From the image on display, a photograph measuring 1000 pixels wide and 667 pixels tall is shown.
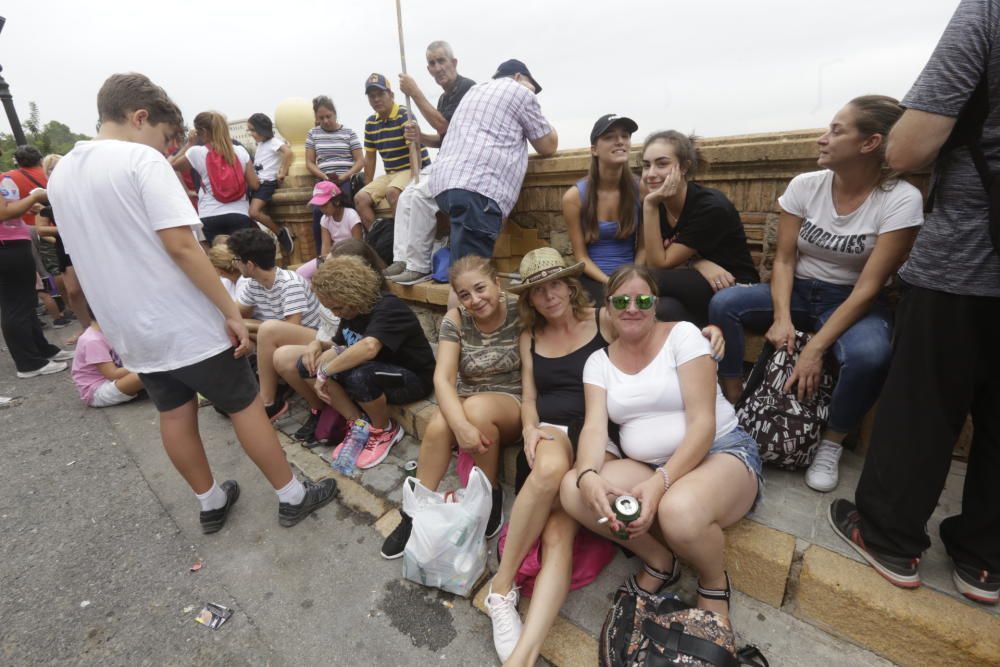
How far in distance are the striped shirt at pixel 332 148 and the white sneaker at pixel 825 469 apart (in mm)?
5442

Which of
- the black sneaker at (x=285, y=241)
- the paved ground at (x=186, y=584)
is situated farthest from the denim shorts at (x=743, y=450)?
the black sneaker at (x=285, y=241)

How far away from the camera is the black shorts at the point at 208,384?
7.18 ft

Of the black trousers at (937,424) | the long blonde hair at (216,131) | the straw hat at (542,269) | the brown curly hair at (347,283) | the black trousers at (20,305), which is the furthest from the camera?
the long blonde hair at (216,131)

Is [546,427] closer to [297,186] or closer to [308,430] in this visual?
[308,430]

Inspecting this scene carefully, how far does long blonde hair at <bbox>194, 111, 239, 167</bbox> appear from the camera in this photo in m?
5.22

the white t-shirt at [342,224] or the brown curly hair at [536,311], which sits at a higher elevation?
the brown curly hair at [536,311]

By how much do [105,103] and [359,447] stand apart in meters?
2.18

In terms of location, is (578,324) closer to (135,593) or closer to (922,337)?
(922,337)

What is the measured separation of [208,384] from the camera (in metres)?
2.21

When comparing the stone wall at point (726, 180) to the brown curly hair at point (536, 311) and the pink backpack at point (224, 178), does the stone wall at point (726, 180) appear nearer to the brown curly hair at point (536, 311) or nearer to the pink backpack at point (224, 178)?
the brown curly hair at point (536, 311)

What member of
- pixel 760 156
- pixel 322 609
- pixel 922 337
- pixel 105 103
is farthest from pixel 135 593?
pixel 760 156

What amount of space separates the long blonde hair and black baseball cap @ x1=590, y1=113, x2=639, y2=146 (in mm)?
4502

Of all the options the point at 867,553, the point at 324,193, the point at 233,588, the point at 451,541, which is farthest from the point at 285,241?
the point at 867,553

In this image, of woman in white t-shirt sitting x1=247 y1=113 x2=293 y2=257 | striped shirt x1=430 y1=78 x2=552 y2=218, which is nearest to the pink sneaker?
striped shirt x1=430 y1=78 x2=552 y2=218
